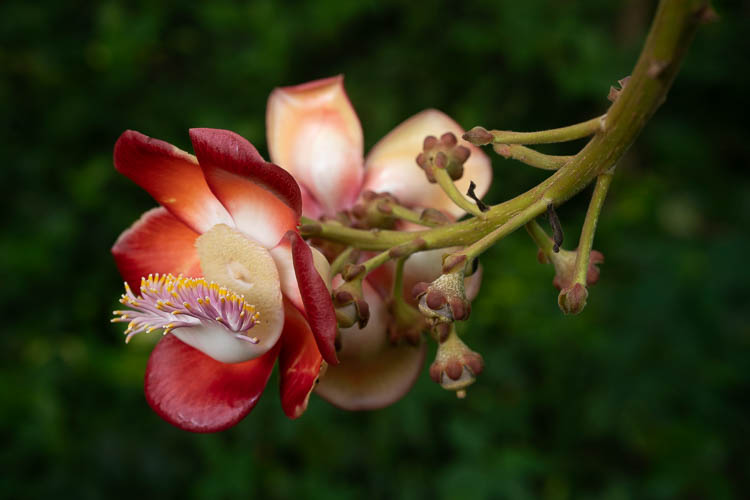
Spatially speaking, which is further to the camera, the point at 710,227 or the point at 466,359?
the point at 710,227

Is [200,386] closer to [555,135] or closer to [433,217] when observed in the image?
[433,217]

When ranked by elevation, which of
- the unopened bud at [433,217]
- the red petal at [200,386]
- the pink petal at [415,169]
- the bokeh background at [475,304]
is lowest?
the bokeh background at [475,304]

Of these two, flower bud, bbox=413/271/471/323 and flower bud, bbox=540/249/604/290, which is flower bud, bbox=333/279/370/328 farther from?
flower bud, bbox=540/249/604/290

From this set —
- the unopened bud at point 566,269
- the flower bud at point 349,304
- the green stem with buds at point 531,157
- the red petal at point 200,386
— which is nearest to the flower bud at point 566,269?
the unopened bud at point 566,269

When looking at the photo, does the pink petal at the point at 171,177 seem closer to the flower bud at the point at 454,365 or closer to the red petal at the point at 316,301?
the red petal at the point at 316,301

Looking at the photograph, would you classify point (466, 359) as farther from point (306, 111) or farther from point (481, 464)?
point (481, 464)

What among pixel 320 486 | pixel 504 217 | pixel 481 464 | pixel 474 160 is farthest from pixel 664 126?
pixel 504 217
